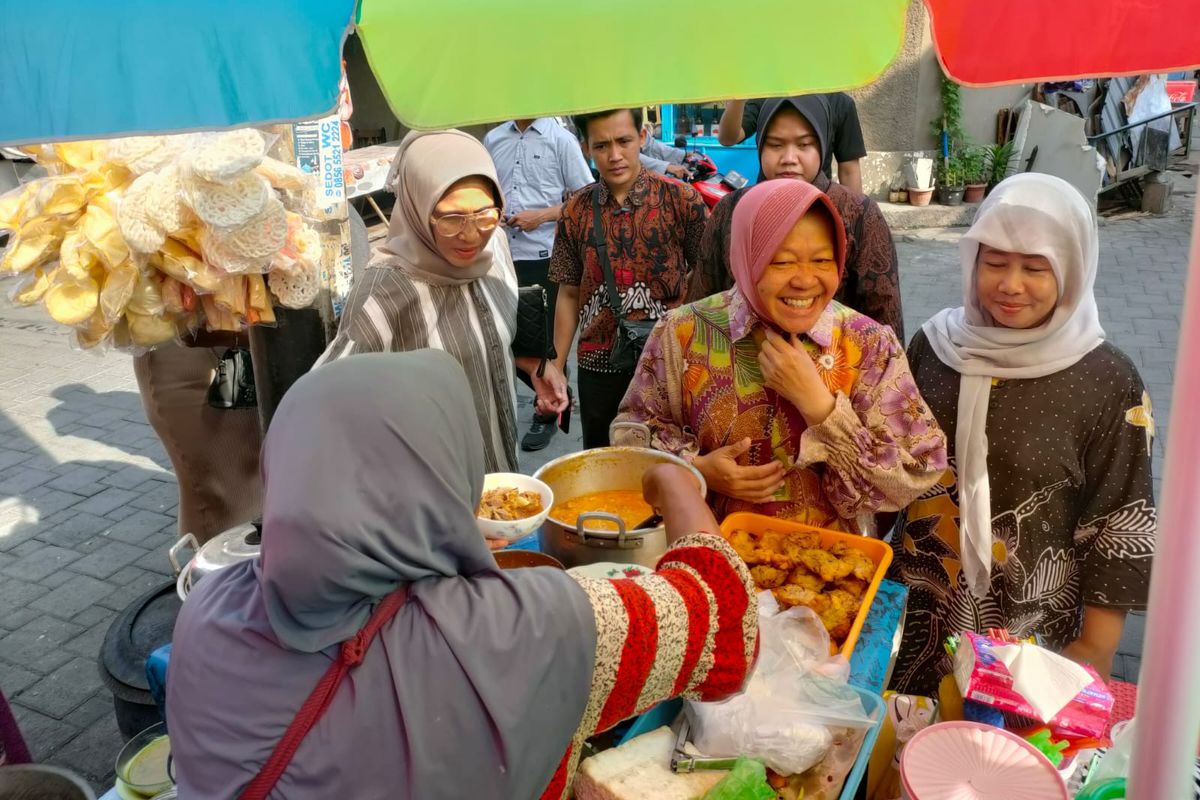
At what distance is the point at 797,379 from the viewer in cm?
210

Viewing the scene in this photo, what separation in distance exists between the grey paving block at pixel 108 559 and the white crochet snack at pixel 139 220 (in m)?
3.13

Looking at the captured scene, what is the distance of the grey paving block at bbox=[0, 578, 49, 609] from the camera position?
4.19m

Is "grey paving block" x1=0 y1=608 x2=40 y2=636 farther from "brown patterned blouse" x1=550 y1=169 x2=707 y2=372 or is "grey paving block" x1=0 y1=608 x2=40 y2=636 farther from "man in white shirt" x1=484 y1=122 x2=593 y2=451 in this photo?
"brown patterned blouse" x1=550 y1=169 x2=707 y2=372

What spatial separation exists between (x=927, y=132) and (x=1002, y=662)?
34.1 ft

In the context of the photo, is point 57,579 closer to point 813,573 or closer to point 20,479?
point 20,479

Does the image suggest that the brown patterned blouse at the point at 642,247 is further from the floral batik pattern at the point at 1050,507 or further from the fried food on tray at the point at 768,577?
the fried food on tray at the point at 768,577

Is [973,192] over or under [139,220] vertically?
over

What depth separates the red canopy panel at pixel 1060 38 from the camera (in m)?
1.41

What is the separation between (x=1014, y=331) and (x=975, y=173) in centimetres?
942

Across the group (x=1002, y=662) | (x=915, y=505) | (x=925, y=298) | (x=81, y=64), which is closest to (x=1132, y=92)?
(x=925, y=298)

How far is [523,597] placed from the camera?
52.1 inches

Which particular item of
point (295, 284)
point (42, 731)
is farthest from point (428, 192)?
point (42, 731)

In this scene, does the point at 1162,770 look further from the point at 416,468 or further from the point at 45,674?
the point at 45,674

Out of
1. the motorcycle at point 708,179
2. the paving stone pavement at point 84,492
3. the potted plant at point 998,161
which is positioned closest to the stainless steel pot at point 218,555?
the paving stone pavement at point 84,492
